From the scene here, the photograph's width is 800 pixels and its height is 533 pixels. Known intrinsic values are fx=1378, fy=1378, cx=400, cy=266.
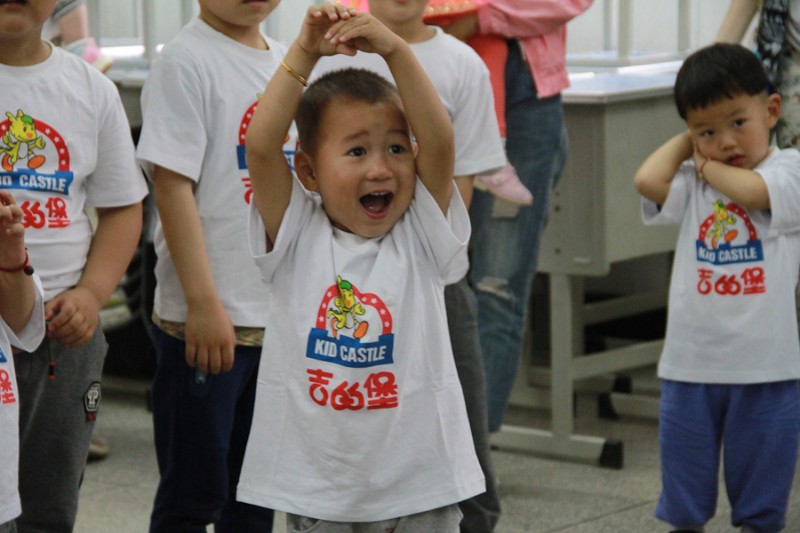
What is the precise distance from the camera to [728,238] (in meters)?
2.91

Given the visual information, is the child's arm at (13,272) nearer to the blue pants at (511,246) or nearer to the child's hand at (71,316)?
the child's hand at (71,316)

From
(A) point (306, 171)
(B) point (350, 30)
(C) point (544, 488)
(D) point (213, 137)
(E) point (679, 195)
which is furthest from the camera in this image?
(C) point (544, 488)

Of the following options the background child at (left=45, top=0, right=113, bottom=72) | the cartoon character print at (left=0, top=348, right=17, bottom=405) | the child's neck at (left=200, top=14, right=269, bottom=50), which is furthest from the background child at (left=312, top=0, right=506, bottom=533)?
the background child at (left=45, top=0, right=113, bottom=72)

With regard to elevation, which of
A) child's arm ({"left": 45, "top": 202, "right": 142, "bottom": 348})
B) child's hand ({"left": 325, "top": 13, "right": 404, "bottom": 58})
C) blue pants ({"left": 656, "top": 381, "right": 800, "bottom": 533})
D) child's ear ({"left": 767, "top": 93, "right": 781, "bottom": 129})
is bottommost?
blue pants ({"left": 656, "top": 381, "right": 800, "bottom": 533})

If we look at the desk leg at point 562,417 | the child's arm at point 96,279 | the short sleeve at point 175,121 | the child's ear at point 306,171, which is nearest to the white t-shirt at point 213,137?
the short sleeve at point 175,121

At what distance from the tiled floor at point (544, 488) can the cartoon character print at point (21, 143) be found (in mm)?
1424

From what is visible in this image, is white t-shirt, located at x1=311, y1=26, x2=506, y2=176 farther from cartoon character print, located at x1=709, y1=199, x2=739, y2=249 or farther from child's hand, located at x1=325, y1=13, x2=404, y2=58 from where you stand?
child's hand, located at x1=325, y1=13, x2=404, y2=58

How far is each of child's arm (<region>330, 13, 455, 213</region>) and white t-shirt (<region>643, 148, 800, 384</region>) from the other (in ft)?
3.13

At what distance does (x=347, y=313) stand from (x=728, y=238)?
Result: 3.74 ft

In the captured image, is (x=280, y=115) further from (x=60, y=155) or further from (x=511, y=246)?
(x=511, y=246)

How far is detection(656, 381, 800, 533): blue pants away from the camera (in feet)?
9.56

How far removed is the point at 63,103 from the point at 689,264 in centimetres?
136

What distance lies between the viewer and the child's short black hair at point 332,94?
6.97ft

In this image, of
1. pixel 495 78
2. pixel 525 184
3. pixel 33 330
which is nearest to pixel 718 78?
pixel 495 78
